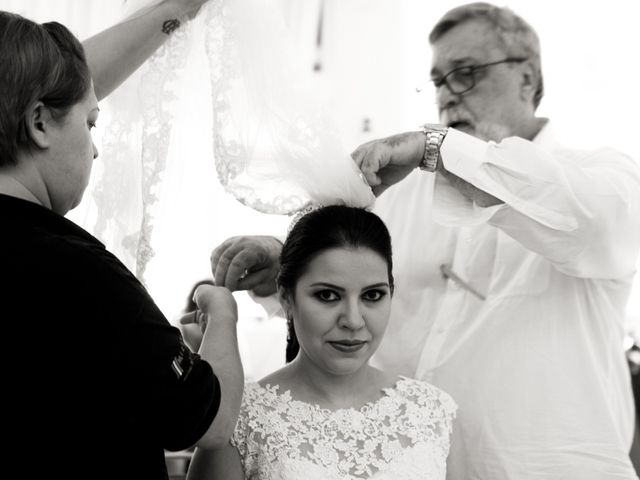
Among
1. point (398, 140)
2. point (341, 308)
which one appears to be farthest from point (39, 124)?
point (398, 140)

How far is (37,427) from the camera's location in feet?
A: 4.25

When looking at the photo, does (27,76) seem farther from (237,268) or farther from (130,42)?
(237,268)

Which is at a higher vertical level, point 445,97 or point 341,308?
point 445,97

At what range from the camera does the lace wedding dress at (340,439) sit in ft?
6.09

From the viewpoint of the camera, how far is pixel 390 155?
2.02m

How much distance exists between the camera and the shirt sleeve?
78.7 inches

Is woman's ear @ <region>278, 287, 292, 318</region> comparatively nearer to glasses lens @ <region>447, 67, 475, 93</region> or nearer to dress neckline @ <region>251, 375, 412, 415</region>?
dress neckline @ <region>251, 375, 412, 415</region>

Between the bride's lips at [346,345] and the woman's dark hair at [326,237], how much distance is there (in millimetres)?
181

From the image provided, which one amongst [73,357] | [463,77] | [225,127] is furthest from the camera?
[463,77]

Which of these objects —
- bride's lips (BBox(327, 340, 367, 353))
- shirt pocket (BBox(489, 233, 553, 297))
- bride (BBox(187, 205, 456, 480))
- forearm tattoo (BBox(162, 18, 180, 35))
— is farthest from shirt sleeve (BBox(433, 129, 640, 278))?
forearm tattoo (BBox(162, 18, 180, 35))

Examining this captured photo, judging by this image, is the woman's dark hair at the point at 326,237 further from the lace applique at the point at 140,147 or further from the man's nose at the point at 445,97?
the man's nose at the point at 445,97

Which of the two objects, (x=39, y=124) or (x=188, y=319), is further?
(x=188, y=319)

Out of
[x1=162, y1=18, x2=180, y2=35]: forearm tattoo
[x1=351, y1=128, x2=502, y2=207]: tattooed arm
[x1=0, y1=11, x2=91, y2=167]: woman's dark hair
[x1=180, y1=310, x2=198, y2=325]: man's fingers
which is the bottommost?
[x1=180, y1=310, x2=198, y2=325]: man's fingers

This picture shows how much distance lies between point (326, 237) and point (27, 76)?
Result: 2.86 ft
